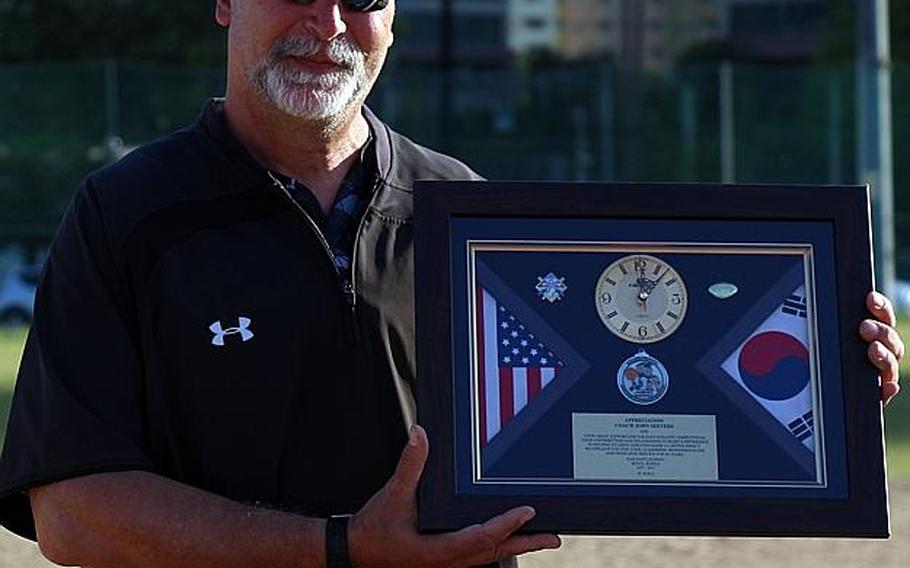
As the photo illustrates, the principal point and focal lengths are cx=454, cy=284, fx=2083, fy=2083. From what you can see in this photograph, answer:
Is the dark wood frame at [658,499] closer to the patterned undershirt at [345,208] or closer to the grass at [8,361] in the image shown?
the patterned undershirt at [345,208]

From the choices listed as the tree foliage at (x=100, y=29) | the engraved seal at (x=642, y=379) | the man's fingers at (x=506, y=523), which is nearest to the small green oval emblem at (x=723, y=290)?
the engraved seal at (x=642, y=379)

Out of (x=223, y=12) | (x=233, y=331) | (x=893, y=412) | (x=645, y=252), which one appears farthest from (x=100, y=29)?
(x=645, y=252)

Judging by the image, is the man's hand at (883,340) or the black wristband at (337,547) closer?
the black wristband at (337,547)

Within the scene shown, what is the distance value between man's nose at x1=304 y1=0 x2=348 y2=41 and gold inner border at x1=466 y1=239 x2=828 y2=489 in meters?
0.47

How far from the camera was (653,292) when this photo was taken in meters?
3.71

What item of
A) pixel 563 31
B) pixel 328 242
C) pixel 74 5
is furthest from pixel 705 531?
pixel 563 31

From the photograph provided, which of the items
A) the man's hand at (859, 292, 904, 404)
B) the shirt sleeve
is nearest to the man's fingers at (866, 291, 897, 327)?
the man's hand at (859, 292, 904, 404)

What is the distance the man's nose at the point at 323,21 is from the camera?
3791 millimetres

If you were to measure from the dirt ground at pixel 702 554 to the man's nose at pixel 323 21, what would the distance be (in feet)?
17.4

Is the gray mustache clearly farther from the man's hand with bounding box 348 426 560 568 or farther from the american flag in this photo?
the man's hand with bounding box 348 426 560 568

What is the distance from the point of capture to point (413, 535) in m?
3.48

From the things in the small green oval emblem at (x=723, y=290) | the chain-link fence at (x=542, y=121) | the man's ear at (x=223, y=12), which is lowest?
the small green oval emblem at (x=723, y=290)

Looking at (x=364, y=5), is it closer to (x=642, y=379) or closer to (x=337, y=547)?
(x=642, y=379)

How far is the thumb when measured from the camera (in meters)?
3.46
